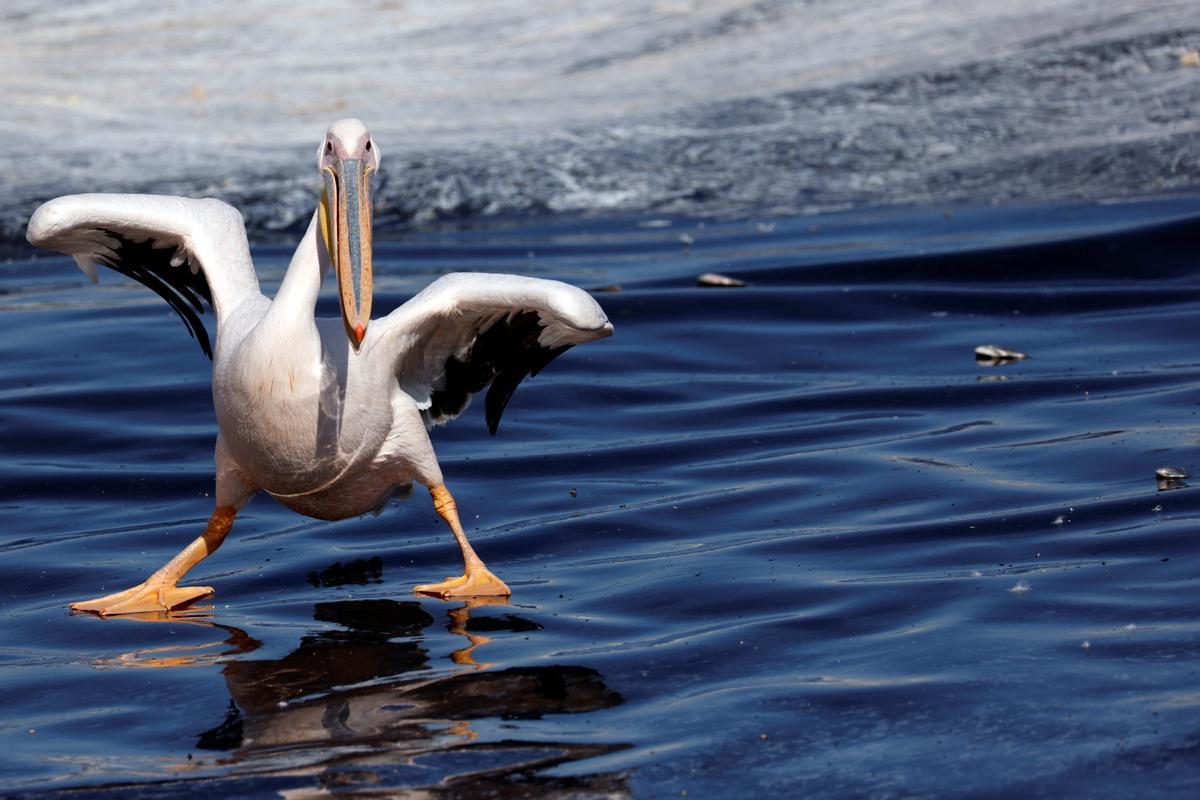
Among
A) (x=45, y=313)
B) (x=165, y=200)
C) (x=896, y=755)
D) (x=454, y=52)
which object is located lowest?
(x=896, y=755)

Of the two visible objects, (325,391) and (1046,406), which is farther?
(1046,406)

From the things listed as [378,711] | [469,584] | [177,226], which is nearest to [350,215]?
[177,226]

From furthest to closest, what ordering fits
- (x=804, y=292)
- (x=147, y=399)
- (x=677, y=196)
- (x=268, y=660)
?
(x=677, y=196)
(x=804, y=292)
(x=147, y=399)
(x=268, y=660)

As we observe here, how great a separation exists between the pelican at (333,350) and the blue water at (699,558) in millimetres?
336

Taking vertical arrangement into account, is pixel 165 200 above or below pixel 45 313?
above

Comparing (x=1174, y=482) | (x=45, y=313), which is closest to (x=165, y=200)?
(x=1174, y=482)

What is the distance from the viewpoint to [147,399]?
300 inches

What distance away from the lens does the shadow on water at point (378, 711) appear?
3514 millimetres

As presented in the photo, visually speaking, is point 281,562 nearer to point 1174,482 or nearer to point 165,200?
point 165,200

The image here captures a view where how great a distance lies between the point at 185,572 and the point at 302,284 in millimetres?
1036

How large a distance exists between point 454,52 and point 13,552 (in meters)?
9.35

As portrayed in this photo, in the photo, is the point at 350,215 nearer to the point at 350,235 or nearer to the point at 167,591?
the point at 350,235

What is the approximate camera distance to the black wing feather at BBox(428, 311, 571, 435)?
525cm

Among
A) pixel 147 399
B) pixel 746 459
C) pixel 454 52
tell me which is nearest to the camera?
pixel 746 459
